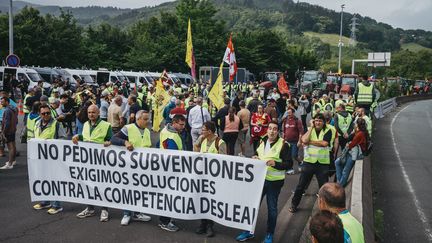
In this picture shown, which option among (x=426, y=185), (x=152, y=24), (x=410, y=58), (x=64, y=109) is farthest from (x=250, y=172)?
(x=410, y=58)

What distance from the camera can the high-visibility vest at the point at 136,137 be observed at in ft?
21.6

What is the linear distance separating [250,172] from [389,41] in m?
188

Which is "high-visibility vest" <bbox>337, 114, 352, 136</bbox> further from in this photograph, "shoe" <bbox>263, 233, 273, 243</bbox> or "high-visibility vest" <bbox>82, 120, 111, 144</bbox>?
"high-visibility vest" <bbox>82, 120, 111, 144</bbox>

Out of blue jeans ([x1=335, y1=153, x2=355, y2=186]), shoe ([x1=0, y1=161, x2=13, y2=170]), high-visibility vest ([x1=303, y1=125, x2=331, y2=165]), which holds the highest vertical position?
high-visibility vest ([x1=303, y1=125, x2=331, y2=165])

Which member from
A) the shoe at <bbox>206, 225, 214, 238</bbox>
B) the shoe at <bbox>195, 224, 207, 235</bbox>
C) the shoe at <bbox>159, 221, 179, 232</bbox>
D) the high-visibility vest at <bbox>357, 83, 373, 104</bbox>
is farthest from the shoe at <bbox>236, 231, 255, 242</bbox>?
the high-visibility vest at <bbox>357, 83, 373, 104</bbox>

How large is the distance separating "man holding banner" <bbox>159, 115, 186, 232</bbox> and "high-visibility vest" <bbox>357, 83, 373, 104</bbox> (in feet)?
28.0

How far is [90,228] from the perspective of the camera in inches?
255

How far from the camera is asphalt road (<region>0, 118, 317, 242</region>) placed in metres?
6.15

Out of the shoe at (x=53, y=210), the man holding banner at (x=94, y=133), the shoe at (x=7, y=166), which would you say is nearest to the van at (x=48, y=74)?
the shoe at (x=7, y=166)

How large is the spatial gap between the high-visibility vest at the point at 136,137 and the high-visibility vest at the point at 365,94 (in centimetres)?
882

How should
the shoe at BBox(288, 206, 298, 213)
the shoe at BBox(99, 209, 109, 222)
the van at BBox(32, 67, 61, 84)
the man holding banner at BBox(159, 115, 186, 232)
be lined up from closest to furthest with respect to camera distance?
the man holding banner at BBox(159, 115, 186, 232) < the shoe at BBox(99, 209, 109, 222) < the shoe at BBox(288, 206, 298, 213) < the van at BBox(32, 67, 61, 84)

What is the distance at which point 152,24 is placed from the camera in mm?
63500

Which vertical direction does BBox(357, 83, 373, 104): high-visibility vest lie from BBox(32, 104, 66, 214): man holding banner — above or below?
above

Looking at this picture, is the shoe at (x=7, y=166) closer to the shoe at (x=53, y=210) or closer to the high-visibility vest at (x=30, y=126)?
the high-visibility vest at (x=30, y=126)
